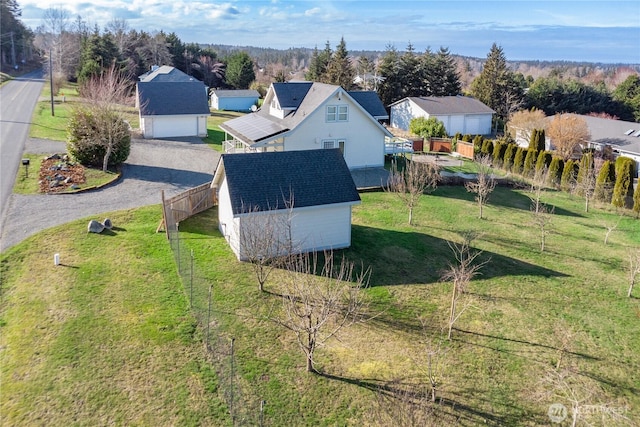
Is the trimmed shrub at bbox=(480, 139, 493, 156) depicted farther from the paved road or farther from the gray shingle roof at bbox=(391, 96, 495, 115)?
the paved road

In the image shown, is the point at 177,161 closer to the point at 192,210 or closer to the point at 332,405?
the point at 192,210

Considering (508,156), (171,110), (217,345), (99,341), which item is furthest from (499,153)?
(99,341)

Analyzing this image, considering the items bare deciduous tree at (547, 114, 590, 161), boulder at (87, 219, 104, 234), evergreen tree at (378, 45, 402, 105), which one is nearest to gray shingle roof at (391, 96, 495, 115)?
evergreen tree at (378, 45, 402, 105)

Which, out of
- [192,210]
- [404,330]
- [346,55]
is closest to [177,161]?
[192,210]

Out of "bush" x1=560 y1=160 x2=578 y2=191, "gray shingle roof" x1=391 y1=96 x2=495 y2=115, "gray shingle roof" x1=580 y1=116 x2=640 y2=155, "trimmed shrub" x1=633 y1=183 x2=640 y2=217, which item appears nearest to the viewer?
"trimmed shrub" x1=633 y1=183 x2=640 y2=217

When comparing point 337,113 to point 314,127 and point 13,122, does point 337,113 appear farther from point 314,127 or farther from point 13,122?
point 13,122
